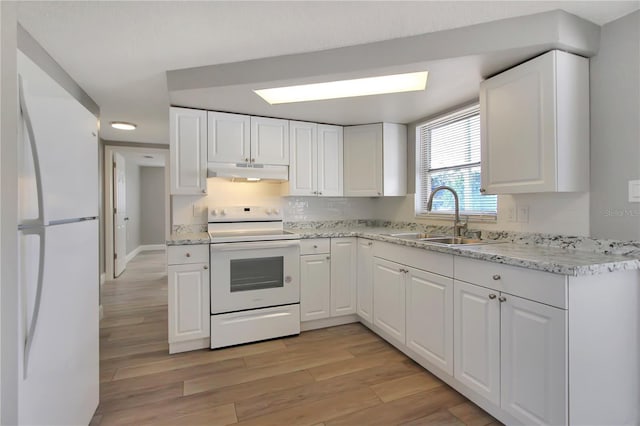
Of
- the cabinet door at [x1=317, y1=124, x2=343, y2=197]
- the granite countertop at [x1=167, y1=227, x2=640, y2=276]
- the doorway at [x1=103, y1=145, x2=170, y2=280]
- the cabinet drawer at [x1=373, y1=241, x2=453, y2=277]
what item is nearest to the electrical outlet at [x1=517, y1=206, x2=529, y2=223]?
the granite countertop at [x1=167, y1=227, x2=640, y2=276]

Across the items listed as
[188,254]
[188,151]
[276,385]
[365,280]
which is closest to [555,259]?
[365,280]

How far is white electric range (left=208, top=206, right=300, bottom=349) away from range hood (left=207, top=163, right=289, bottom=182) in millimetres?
544

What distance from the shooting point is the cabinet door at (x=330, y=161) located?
3305 millimetres

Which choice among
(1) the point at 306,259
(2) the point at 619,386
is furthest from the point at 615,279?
(1) the point at 306,259

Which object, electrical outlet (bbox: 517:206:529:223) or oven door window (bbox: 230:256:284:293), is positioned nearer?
electrical outlet (bbox: 517:206:529:223)

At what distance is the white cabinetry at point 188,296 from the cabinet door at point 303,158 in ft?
3.69

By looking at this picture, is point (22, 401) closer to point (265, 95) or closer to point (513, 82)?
point (265, 95)

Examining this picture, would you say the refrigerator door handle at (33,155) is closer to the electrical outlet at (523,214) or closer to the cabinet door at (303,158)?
the cabinet door at (303,158)

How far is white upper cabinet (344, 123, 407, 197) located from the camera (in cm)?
325

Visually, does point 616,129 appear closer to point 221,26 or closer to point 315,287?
point 221,26

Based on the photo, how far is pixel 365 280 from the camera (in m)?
2.92

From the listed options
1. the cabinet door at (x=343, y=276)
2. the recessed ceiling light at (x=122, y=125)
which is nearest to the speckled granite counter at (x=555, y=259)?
the cabinet door at (x=343, y=276)

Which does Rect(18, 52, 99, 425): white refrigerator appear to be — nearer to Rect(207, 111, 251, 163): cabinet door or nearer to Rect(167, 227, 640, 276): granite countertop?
Rect(207, 111, 251, 163): cabinet door

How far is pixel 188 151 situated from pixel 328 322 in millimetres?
2095
